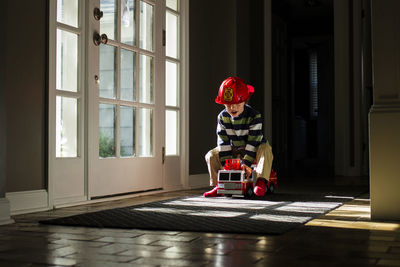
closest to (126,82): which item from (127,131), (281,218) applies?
(127,131)

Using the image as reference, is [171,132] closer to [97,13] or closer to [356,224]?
[97,13]

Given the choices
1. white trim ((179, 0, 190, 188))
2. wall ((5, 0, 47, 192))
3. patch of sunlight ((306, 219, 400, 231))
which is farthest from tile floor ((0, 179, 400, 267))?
white trim ((179, 0, 190, 188))

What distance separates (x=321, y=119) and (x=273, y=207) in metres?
8.48

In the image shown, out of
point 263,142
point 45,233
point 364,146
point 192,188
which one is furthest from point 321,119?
point 45,233

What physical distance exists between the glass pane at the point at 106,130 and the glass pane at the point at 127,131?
10 cm

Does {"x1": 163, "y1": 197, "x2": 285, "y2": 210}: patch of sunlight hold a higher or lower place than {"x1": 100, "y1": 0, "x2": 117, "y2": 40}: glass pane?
lower

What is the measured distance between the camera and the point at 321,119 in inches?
432

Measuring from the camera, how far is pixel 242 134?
3.34m

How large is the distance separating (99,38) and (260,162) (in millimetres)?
1286

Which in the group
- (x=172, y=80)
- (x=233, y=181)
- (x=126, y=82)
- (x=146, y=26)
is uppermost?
(x=146, y=26)

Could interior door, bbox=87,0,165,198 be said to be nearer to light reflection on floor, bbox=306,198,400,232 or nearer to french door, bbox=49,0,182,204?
french door, bbox=49,0,182,204

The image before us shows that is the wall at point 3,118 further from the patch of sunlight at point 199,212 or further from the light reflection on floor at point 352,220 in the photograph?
the light reflection on floor at point 352,220

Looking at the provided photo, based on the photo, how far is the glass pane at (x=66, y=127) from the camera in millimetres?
2988

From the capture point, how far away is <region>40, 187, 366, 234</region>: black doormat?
6.98ft
